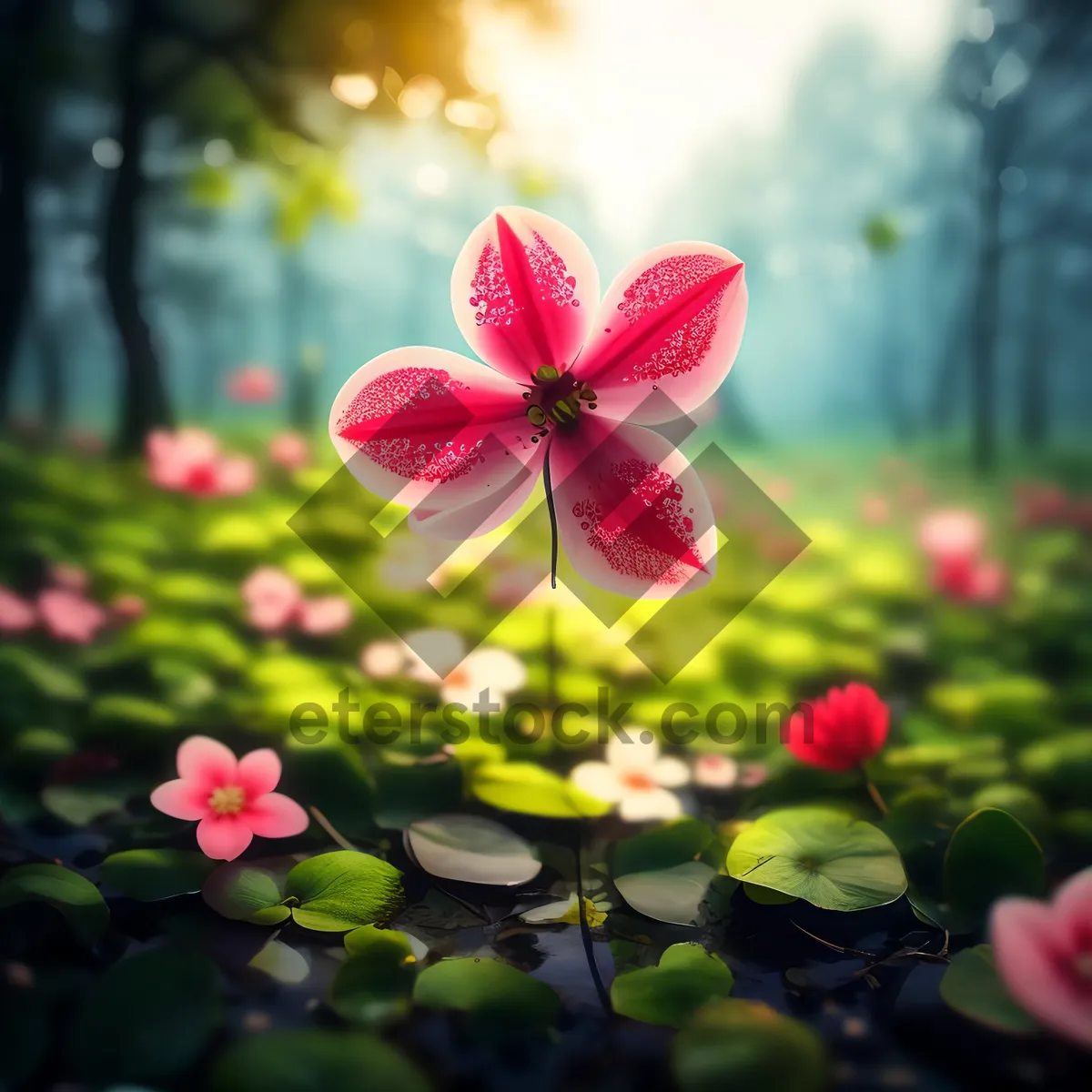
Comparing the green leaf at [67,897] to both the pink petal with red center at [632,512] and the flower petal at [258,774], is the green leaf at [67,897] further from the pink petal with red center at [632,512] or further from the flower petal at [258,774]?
the pink petal with red center at [632,512]

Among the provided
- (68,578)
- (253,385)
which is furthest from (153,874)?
(253,385)

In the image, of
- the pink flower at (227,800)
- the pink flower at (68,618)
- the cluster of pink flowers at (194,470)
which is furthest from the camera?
the cluster of pink flowers at (194,470)

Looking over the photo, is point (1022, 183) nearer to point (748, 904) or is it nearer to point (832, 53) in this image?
point (832, 53)

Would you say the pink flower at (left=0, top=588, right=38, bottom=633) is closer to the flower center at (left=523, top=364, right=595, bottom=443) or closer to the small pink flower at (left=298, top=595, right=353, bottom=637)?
the small pink flower at (left=298, top=595, right=353, bottom=637)

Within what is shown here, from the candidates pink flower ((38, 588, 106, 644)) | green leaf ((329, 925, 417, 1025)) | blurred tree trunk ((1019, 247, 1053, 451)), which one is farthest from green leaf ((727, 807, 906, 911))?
blurred tree trunk ((1019, 247, 1053, 451))

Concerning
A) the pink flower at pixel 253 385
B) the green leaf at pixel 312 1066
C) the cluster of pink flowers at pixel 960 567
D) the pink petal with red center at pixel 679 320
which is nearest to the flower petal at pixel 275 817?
the green leaf at pixel 312 1066

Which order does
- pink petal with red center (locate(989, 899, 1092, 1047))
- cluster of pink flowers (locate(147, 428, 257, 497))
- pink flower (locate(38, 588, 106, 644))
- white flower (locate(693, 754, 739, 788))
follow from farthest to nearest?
cluster of pink flowers (locate(147, 428, 257, 497)) → pink flower (locate(38, 588, 106, 644)) → white flower (locate(693, 754, 739, 788)) → pink petal with red center (locate(989, 899, 1092, 1047))
